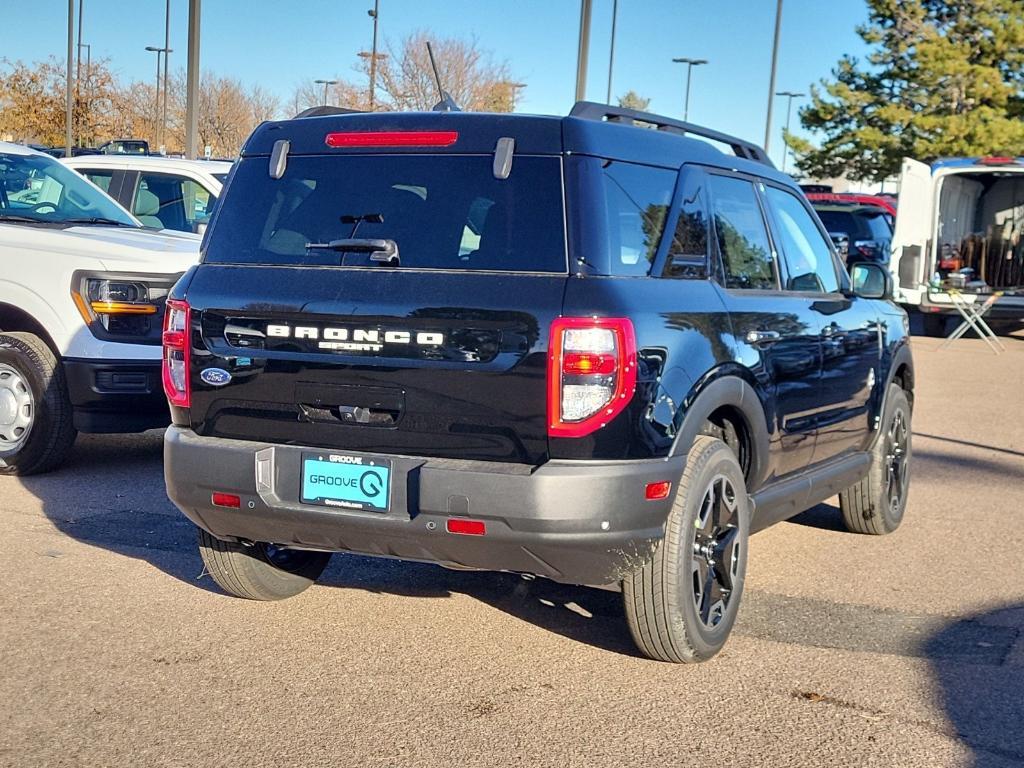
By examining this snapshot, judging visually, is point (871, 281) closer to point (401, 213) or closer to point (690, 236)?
point (690, 236)

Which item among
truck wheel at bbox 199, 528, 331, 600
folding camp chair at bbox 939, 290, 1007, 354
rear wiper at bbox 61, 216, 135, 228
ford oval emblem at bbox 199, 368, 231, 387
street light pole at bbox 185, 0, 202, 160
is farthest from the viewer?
folding camp chair at bbox 939, 290, 1007, 354

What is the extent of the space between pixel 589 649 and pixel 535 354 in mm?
1353

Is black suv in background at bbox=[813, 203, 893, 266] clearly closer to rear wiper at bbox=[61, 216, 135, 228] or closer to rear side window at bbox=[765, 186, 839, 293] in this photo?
rear wiper at bbox=[61, 216, 135, 228]

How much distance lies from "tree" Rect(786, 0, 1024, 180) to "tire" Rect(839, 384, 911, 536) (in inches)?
1435

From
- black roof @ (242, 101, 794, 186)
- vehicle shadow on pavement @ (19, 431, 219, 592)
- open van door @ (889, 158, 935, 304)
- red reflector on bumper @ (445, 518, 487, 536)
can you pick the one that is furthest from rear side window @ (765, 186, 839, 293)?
open van door @ (889, 158, 935, 304)

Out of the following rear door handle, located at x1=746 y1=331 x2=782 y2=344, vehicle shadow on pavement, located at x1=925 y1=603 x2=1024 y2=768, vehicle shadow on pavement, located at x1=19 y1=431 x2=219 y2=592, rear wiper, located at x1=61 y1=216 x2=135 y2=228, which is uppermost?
rear wiper, located at x1=61 y1=216 x2=135 y2=228

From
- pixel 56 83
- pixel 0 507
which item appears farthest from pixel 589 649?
pixel 56 83

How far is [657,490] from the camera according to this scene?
4457 millimetres

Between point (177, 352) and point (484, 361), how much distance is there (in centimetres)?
121

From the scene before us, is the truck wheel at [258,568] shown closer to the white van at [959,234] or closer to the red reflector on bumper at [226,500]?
the red reflector on bumper at [226,500]

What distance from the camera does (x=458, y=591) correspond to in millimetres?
5855

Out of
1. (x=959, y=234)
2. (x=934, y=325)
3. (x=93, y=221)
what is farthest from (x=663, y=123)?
(x=959, y=234)

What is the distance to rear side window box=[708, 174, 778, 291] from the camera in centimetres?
534

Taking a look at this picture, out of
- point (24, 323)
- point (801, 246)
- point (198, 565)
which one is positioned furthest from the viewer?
point (24, 323)
